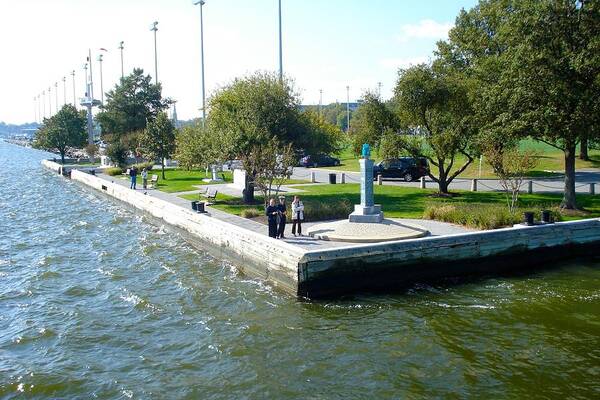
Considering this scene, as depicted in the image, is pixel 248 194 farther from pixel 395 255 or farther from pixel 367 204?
pixel 395 255

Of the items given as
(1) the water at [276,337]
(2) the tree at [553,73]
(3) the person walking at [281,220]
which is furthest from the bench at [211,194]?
(2) the tree at [553,73]

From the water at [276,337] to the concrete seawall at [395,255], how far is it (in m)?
0.63

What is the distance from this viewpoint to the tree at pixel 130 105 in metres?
69.3

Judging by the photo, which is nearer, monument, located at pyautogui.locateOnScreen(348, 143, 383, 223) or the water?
the water

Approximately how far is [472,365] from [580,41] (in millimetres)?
16536

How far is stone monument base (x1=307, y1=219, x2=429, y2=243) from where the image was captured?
18.8 metres

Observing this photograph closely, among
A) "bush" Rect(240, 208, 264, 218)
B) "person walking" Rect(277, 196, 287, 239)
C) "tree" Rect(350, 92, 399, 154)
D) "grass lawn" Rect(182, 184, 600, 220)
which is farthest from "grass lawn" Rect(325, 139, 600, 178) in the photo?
"person walking" Rect(277, 196, 287, 239)

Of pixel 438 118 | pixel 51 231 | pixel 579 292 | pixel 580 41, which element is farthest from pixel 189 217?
pixel 580 41

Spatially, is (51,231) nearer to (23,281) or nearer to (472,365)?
(23,281)

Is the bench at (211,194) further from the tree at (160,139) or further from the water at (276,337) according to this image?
the tree at (160,139)

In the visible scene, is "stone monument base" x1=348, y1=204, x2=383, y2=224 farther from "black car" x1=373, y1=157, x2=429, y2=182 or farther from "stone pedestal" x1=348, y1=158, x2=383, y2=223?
"black car" x1=373, y1=157, x2=429, y2=182

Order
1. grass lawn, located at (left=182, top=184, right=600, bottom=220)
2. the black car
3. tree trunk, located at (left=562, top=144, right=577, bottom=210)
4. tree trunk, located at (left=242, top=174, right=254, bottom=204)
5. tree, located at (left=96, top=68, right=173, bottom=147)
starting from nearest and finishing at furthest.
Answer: tree trunk, located at (left=562, top=144, right=577, bottom=210) < grass lawn, located at (left=182, top=184, right=600, bottom=220) < tree trunk, located at (left=242, top=174, right=254, bottom=204) < the black car < tree, located at (left=96, top=68, right=173, bottom=147)

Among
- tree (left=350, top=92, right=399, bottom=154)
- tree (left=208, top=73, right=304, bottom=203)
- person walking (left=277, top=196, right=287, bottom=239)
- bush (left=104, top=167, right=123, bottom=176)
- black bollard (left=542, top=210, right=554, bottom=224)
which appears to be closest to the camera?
person walking (left=277, top=196, right=287, bottom=239)

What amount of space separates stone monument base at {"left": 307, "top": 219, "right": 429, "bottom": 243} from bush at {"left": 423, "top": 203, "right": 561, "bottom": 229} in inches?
85.9
